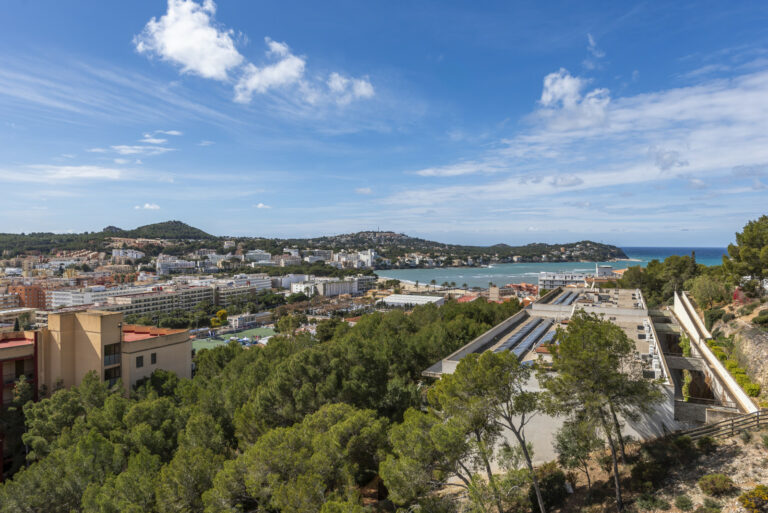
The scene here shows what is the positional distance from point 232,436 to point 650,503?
28.9 feet

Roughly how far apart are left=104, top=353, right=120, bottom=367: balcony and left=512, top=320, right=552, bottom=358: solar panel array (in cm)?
1333

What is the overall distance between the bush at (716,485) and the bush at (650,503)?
2.01 feet

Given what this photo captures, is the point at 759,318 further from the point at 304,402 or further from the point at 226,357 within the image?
the point at 226,357

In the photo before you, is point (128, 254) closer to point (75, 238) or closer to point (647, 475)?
point (75, 238)

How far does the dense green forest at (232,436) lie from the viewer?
677 centimetres

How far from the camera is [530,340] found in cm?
1420

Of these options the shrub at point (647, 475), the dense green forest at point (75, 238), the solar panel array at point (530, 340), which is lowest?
the shrub at point (647, 475)

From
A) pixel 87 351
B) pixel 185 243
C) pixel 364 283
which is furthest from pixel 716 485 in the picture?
pixel 185 243

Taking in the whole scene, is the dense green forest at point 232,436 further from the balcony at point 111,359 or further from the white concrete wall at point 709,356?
the white concrete wall at point 709,356

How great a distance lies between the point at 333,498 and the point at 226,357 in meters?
10.7

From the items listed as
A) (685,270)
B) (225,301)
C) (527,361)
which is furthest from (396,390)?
(225,301)

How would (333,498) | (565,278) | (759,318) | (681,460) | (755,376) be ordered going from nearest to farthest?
(333,498), (681,460), (755,376), (759,318), (565,278)

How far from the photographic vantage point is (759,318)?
13.2 metres

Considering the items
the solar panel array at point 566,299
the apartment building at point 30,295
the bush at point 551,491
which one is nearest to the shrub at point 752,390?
the bush at point 551,491
